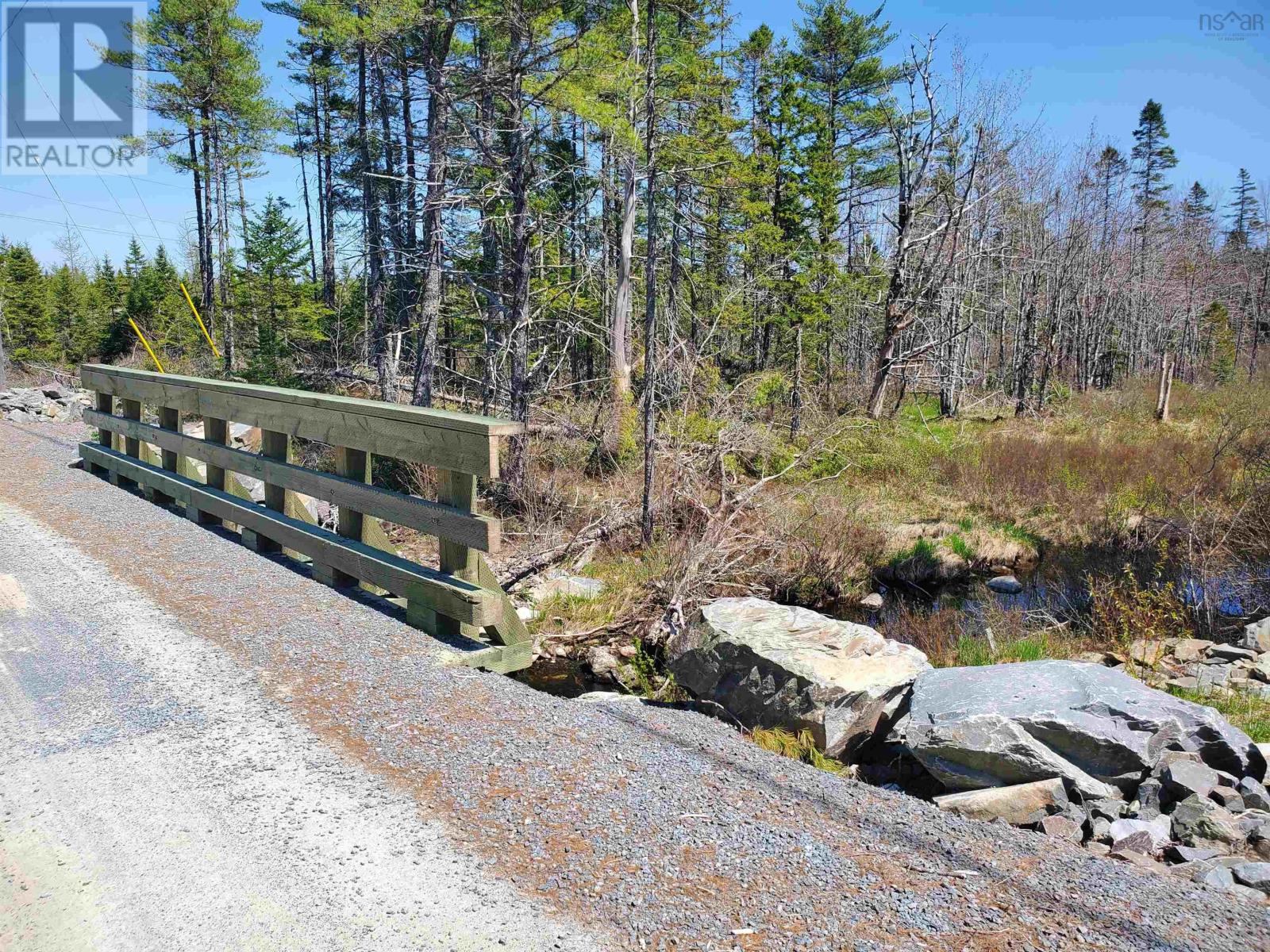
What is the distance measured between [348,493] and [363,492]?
0.19m

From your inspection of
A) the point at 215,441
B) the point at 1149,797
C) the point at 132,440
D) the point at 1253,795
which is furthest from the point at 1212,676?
the point at 132,440

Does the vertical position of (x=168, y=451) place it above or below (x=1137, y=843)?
above

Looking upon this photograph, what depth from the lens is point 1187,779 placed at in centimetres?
429

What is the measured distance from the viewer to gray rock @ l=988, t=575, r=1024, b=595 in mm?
11953

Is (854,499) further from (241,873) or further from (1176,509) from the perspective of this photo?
(241,873)

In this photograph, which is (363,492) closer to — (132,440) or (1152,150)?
(132,440)

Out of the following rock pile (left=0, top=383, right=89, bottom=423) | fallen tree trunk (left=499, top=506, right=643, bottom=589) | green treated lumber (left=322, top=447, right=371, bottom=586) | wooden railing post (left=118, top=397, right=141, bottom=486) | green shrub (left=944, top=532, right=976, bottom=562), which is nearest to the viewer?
green treated lumber (left=322, top=447, right=371, bottom=586)

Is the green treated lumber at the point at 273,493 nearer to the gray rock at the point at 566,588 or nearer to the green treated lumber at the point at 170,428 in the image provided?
the green treated lumber at the point at 170,428

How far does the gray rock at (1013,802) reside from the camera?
3.90m

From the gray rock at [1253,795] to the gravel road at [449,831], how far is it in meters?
1.68

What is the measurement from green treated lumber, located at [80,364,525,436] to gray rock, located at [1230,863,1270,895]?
3.70 meters

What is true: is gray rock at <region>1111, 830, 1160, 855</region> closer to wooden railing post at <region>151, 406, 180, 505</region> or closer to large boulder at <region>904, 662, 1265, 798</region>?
large boulder at <region>904, 662, 1265, 798</region>

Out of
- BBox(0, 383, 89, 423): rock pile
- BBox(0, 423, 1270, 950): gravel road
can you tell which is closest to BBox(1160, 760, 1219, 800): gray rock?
BBox(0, 423, 1270, 950): gravel road

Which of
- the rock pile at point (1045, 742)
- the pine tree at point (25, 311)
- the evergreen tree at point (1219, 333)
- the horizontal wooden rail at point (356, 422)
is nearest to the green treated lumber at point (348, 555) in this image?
the horizontal wooden rail at point (356, 422)
